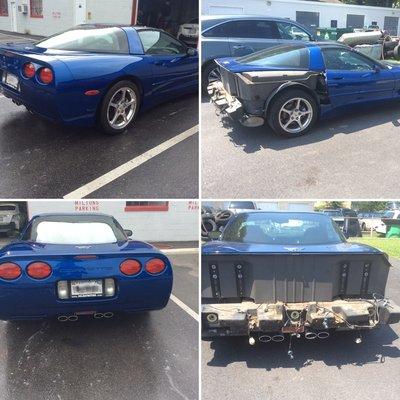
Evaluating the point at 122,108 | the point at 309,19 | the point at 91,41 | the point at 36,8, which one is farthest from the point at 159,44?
the point at 36,8

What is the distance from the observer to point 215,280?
10.5ft

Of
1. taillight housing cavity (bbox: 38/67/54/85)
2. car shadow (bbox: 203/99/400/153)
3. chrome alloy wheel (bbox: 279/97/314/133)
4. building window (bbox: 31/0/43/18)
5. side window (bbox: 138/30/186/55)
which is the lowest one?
car shadow (bbox: 203/99/400/153)

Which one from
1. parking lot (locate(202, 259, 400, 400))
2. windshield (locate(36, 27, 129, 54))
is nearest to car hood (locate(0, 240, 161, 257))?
parking lot (locate(202, 259, 400, 400))

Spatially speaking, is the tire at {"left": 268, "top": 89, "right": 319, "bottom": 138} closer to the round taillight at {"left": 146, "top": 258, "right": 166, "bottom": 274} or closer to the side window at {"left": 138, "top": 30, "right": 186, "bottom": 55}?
the side window at {"left": 138, "top": 30, "right": 186, "bottom": 55}

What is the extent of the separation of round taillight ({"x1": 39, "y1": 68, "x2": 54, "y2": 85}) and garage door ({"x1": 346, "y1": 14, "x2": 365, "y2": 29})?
54.0 feet

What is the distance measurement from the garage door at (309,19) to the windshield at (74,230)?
14.9 m

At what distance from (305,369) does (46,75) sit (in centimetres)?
346

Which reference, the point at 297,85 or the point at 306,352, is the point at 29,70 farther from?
the point at 306,352

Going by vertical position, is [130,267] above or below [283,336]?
above

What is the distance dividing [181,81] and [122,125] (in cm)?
141

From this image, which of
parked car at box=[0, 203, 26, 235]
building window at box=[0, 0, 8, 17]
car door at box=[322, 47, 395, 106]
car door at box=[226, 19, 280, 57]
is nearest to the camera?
car door at box=[322, 47, 395, 106]

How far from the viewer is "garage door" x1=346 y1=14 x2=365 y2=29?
1739 cm

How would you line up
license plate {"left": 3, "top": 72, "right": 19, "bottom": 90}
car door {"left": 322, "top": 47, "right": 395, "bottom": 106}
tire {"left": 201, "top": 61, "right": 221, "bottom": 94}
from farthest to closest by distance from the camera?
1. tire {"left": 201, "top": 61, "right": 221, "bottom": 94}
2. car door {"left": 322, "top": 47, "right": 395, "bottom": 106}
3. license plate {"left": 3, "top": 72, "right": 19, "bottom": 90}

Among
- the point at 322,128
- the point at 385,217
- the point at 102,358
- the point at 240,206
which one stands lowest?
the point at 102,358
